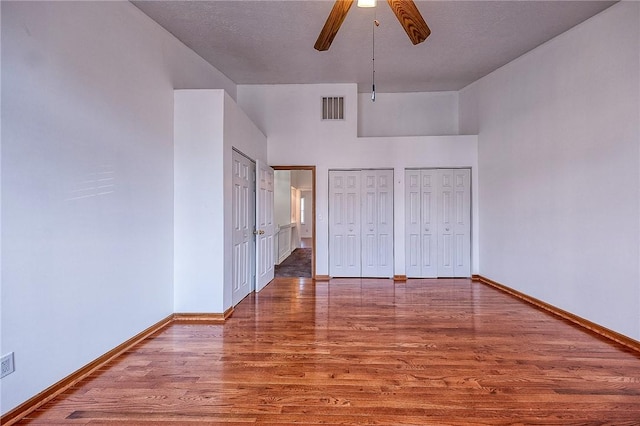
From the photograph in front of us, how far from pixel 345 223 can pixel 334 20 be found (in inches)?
147

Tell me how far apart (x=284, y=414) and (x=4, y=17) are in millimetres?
3011

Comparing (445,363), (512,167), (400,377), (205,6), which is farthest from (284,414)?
(512,167)

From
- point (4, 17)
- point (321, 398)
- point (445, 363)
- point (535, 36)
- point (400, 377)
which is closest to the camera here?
point (4, 17)

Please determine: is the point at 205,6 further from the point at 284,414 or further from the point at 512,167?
the point at 512,167

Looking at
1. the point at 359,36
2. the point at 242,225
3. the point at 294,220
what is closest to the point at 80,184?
the point at 242,225

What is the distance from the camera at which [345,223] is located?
564 centimetres

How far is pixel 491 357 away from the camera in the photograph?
259cm

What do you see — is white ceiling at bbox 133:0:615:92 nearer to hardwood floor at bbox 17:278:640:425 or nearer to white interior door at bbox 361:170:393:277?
white interior door at bbox 361:170:393:277

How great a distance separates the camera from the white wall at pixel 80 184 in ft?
6.22

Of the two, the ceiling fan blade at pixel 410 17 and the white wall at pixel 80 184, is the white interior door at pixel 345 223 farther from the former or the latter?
the ceiling fan blade at pixel 410 17

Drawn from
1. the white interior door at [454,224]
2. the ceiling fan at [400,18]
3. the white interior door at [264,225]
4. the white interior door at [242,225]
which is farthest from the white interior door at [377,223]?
the ceiling fan at [400,18]

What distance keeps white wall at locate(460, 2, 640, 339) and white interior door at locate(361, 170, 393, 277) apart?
1.72 metres

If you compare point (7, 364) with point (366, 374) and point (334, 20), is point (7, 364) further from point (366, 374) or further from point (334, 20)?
point (334, 20)

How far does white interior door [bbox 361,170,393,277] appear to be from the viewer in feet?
18.4
